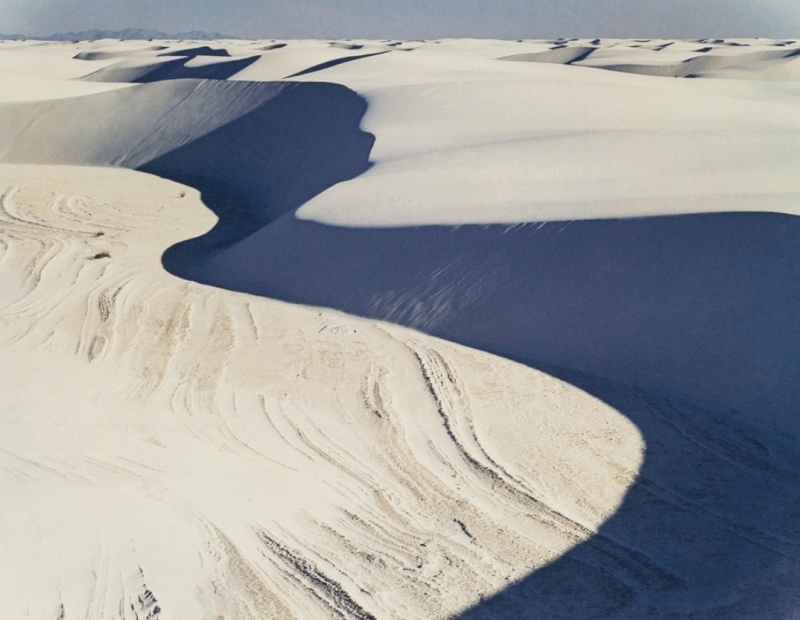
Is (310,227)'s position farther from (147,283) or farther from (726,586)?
(726,586)

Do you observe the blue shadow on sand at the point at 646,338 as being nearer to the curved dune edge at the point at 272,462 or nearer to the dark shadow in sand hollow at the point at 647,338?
the dark shadow in sand hollow at the point at 647,338

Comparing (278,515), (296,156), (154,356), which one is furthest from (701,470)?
(296,156)

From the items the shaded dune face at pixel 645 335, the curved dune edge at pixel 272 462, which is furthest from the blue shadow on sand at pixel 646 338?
the curved dune edge at pixel 272 462

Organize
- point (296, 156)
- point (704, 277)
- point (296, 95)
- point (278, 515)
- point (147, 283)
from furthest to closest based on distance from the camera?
point (296, 95)
point (296, 156)
point (147, 283)
point (704, 277)
point (278, 515)

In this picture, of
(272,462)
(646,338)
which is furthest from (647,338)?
(272,462)

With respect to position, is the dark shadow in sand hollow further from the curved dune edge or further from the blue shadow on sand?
the curved dune edge
